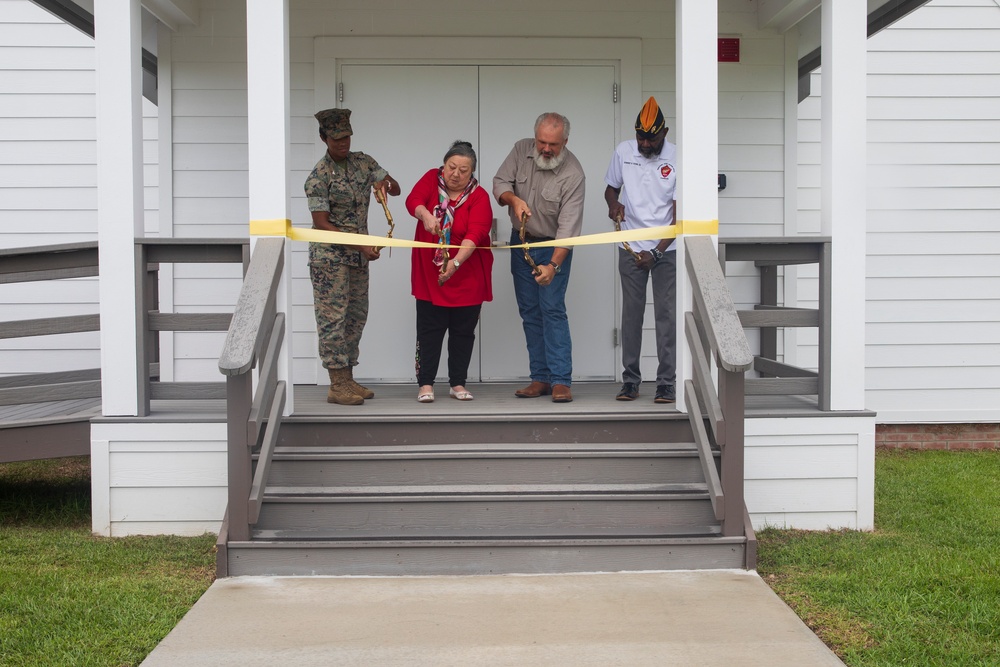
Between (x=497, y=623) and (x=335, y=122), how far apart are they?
2921 millimetres

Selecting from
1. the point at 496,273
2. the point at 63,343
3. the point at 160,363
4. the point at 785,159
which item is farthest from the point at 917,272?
the point at 63,343

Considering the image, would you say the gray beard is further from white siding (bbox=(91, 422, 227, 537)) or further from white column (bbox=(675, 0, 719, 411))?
white siding (bbox=(91, 422, 227, 537))

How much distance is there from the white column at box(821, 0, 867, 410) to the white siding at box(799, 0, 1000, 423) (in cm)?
283

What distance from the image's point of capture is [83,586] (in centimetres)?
428

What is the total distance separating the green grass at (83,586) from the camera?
144 inches

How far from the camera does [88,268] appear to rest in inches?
220

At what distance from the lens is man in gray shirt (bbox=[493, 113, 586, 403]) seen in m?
5.76

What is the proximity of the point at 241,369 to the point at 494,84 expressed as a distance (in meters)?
3.44

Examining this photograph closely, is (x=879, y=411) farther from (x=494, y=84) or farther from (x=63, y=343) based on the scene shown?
(x=63, y=343)

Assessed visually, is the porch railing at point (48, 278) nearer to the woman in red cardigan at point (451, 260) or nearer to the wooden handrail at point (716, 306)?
the woman in red cardigan at point (451, 260)

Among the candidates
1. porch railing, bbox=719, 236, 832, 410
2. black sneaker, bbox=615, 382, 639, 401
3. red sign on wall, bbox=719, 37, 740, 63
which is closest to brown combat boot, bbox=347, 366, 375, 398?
black sneaker, bbox=615, 382, 639, 401

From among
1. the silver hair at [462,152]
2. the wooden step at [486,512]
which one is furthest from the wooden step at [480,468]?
the silver hair at [462,152]

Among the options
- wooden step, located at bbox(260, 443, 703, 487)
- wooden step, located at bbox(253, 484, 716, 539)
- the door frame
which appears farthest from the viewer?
the door frame

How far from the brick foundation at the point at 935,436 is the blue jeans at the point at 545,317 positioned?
11.1 ft
